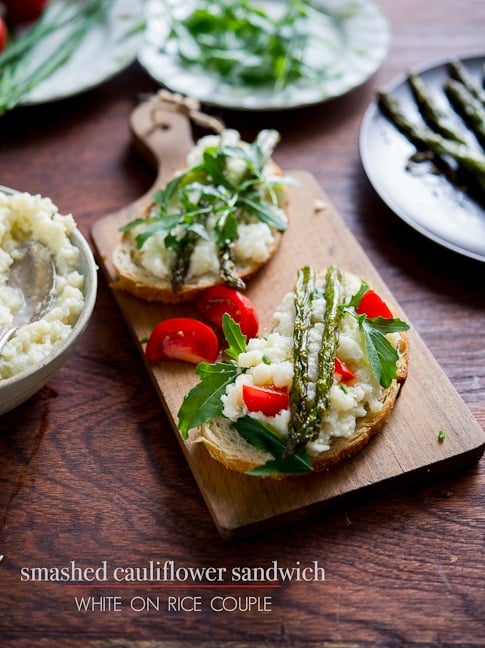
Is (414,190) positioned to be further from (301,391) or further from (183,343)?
(301,391)

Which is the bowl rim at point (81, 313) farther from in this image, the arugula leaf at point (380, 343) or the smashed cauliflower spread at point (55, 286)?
the arugula leaf at point (380, 343)

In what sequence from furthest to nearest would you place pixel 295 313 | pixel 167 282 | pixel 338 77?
1. pixel 338 77
2. pixel 167 282
3. pixel 295 313

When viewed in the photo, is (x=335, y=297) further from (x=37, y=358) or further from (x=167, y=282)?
(x=37, y=358)

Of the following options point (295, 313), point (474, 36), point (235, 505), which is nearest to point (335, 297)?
point (295, 313)

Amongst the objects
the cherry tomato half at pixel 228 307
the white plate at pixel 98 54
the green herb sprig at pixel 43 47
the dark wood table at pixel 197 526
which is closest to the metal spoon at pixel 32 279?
the dark wood table at pixel 197 526

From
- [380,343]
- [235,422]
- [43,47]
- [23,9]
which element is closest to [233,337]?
[235,422]

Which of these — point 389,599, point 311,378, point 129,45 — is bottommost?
point 389,599
